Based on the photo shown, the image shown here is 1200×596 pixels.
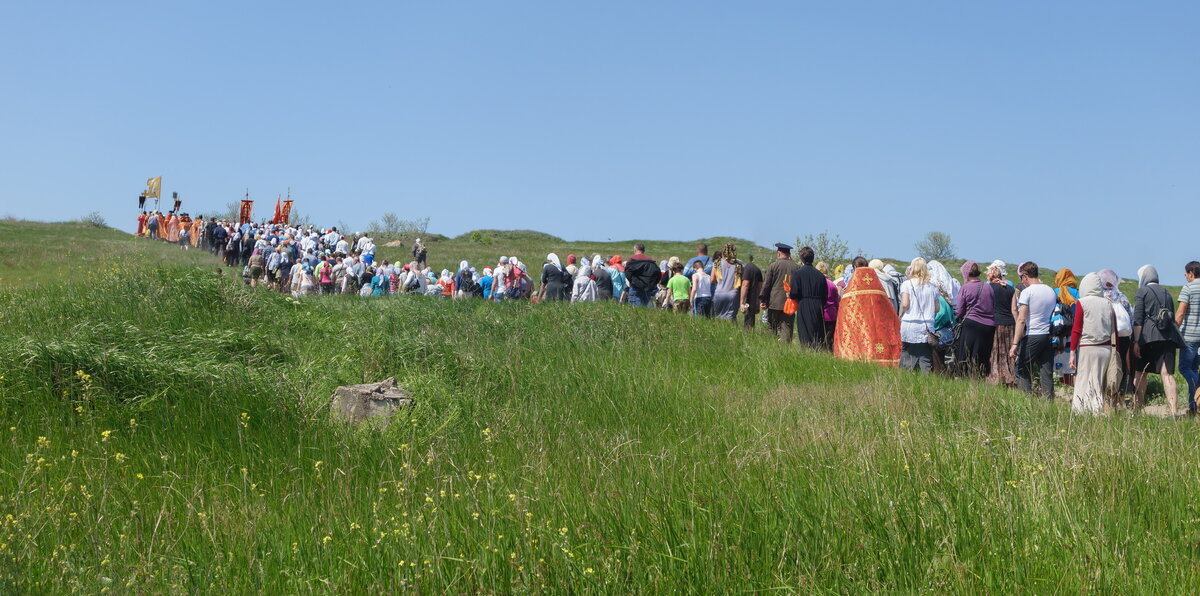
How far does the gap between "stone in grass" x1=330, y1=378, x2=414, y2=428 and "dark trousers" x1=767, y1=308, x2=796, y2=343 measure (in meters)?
8.09

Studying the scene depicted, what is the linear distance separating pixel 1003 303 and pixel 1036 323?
4.89 ft

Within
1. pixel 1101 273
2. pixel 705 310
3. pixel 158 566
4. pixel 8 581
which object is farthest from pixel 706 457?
pixel 705 310

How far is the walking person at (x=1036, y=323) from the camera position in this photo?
39.1 feet

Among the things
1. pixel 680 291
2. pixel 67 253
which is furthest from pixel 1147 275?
pixel 67 253

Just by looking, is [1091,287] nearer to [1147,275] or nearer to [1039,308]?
[1039,308]

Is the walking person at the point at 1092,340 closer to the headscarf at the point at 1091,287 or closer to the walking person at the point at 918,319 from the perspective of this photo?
the headscarf at the point at 1091,287

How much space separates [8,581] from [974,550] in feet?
15.0

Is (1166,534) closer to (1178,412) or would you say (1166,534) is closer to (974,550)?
(974,550)

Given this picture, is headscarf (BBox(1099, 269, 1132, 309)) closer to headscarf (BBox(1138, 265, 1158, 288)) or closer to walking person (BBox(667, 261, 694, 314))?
headscarf (BBox(1138, 265, 1158, 288))

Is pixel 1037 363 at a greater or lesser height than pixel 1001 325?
lesser

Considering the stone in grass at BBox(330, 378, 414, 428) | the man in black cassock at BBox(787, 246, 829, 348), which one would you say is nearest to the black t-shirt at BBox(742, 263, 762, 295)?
the man in black cassock at BBox(787, 246, 829, 348)

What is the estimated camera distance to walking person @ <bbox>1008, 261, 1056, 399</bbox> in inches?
469

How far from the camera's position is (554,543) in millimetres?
4773

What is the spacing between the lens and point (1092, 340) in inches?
426
